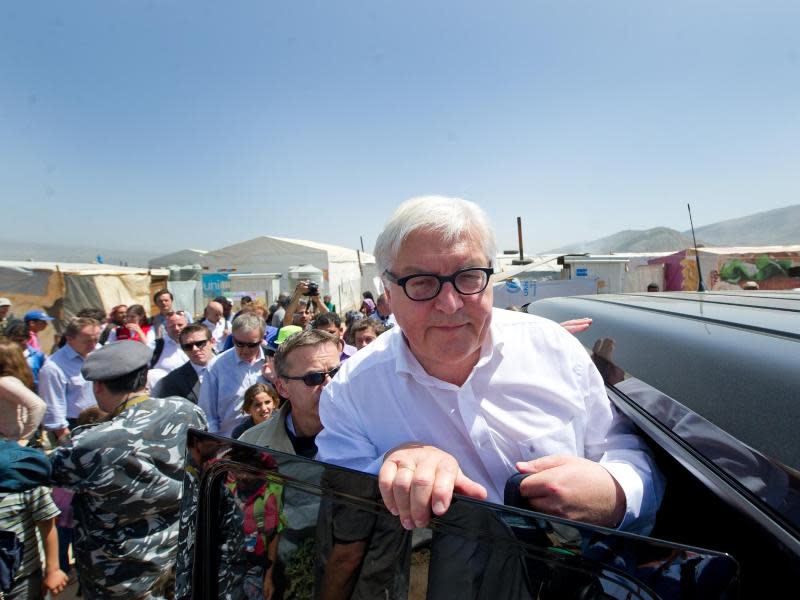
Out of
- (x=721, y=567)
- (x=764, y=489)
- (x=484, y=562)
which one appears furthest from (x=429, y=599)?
(x=764, y=489)

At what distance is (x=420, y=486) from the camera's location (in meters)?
0.81

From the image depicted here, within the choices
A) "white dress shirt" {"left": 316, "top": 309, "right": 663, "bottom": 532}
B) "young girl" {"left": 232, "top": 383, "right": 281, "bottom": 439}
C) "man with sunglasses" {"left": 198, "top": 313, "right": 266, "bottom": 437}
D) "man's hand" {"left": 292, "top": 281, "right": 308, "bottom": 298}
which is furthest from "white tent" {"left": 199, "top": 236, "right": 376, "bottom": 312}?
"white dress shirt" {"left": 316, "top": 309, "right": 663, "bottom": 532}

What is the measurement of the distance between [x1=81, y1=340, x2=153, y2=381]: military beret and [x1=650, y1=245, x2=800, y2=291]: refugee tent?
48.9 feet

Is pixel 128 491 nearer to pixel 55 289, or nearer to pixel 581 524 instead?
pixel 581 524

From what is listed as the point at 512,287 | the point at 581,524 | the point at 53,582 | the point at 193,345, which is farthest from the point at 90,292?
the point at 581,524

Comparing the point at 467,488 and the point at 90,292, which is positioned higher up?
the point at 90,292

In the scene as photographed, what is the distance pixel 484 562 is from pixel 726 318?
1036 mm

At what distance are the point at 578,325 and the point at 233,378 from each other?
2977 mm

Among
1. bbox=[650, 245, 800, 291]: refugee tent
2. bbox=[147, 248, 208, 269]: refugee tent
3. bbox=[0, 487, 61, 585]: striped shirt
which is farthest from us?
bbox=[147, 248, 208, 269]: refugee tent

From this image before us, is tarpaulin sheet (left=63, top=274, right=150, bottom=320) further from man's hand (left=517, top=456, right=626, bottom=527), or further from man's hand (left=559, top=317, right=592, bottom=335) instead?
man's hand (left=517, top=456, right=626, bottom=527)

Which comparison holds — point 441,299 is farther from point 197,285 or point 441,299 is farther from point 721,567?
point 197,285

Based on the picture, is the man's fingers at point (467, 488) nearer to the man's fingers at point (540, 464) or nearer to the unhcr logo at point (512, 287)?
the man's fingers at point (540, 464)

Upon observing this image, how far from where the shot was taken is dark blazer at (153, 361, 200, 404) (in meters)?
3.95

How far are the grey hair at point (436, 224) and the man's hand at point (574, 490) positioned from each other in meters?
0.54
